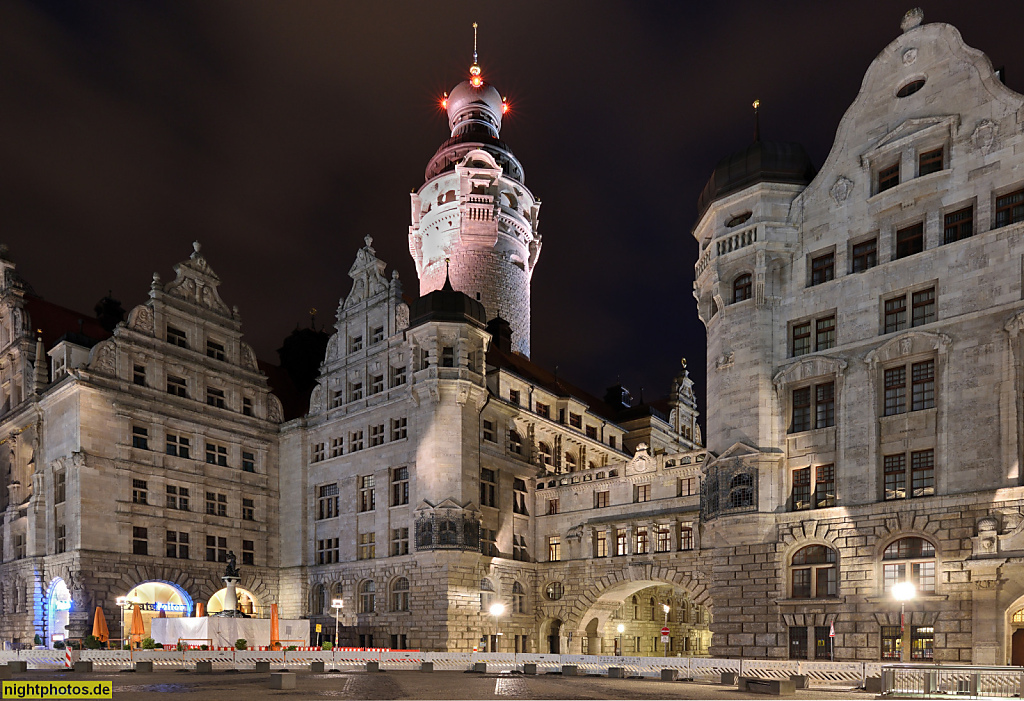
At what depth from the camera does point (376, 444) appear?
54.5 meters

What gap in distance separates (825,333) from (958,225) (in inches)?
267

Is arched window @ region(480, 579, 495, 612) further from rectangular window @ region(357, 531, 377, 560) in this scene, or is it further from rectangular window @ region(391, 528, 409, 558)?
rectangular window @ region(357, 531, 377, 560)

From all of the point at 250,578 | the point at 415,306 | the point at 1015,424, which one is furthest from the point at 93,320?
the point at 1015,424

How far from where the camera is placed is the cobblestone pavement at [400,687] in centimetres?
2222

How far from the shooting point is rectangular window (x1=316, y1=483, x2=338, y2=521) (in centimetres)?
5709

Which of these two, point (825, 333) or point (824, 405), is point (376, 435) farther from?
point (825, 333)

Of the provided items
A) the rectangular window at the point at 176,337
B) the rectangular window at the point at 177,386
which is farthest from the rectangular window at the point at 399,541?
the rectangular window at the point at 176,337

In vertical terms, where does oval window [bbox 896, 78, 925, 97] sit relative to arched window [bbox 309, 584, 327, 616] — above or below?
above

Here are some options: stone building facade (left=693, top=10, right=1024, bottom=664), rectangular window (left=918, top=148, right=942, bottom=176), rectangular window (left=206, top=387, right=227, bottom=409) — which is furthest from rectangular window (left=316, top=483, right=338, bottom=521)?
rectangular window (left=918, top=148, right=942, bottom=176)

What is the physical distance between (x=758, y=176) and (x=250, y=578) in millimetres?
41585

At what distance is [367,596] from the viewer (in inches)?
2093

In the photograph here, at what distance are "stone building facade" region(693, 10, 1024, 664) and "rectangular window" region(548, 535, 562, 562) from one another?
17.3 meters

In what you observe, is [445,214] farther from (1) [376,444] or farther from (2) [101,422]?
(2) [101,422]

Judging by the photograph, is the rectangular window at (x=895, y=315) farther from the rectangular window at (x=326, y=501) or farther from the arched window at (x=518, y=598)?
the rectangular window at (x=326, y=501)
